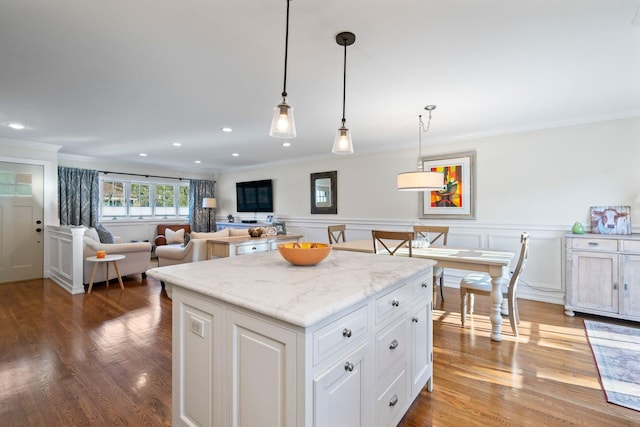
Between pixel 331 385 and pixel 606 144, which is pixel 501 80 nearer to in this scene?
pixel 606 144

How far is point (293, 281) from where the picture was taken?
141 centimetres

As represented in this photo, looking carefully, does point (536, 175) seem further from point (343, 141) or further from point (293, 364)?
point (293, 364)

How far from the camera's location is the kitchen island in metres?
1.04

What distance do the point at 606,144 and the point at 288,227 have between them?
17.8ft

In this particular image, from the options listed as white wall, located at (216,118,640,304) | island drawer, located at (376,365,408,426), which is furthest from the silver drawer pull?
white wall, located at (216,118,640,304)

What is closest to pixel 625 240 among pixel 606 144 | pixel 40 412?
pixel 606 144

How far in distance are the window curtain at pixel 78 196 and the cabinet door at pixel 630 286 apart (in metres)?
8.42

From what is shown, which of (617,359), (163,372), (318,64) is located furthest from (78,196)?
(617,359)

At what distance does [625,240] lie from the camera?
3.11m

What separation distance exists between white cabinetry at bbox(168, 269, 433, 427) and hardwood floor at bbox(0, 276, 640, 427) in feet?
1.63

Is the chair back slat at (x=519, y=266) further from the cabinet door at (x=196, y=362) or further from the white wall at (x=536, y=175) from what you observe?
the cabinet door at (x=196, y=362)

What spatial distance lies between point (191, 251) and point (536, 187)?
490cm

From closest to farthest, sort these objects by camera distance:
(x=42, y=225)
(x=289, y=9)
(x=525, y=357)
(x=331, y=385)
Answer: (x=331, y=385)
(x=289, y=9)
(x=525, y=357)
(x=42, y=225)

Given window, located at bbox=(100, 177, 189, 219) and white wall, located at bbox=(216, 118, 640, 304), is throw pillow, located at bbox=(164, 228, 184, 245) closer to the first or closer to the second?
window, located at bbox=(100, 177, 189, 219)
